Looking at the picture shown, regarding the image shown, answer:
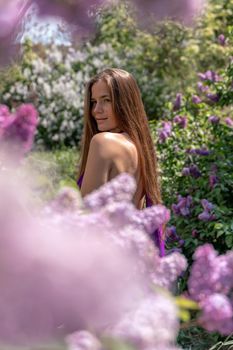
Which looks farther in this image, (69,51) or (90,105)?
(69,51)

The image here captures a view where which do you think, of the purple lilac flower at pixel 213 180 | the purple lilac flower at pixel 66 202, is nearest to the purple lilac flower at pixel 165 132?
the purple lilac flower at pixel 213 180

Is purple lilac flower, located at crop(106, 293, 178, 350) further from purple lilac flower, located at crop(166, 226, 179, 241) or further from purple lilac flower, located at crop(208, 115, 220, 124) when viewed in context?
purple lilac flower, located at crop(208, 115, 220, 124)

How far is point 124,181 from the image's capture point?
33.5 inches

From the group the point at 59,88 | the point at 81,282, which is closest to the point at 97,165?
the point at 81,282

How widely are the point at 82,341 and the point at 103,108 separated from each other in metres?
1.96

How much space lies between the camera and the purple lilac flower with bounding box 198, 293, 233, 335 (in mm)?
769

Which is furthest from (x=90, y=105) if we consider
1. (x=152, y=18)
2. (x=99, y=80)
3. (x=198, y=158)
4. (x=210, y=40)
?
(x=210, y=40)

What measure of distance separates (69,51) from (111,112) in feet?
33.6

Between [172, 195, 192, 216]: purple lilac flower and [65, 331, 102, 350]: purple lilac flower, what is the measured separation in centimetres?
411

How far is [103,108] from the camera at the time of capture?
2656 mm

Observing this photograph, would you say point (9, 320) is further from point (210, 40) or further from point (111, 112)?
point (210, 40)

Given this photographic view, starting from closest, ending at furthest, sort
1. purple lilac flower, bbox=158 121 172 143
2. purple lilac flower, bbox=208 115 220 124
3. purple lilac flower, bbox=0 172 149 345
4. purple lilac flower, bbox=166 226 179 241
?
purple lilac flower, bbox=0 172 149 345, purple lilac flower, bbox=166 226 179 241, purple lilac flower, bbox=208 115 220 124, purple lilac flower, bbox=158 121 172 143

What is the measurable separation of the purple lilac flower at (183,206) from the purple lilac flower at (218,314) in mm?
4071

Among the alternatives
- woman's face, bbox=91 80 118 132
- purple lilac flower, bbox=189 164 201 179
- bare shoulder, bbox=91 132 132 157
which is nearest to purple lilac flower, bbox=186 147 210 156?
purple lilac flower, bbox=189 164 201 179
